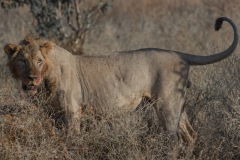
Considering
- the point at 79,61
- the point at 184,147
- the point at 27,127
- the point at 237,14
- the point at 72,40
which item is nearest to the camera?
the point at 27,127

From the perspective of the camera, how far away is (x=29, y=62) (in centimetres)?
686

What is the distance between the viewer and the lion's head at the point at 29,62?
22.5 feet

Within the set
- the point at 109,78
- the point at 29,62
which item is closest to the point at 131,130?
the point at 109,78

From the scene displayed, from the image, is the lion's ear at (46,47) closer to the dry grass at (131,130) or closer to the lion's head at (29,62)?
the lion's head at (29,62)

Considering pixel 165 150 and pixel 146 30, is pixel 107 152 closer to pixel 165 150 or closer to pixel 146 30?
pixel 165 150

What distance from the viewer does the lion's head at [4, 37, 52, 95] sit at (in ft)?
22.5

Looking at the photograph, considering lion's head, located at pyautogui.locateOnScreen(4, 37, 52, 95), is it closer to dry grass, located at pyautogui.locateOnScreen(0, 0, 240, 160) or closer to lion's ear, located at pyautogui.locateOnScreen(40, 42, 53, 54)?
lion's ear, located at pyautogui.locateOnScreen(40, 42, 53, 54)

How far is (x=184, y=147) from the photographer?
274 inches

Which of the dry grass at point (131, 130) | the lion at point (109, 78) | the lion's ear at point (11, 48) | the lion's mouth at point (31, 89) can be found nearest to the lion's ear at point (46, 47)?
the lion at point (109, 78)

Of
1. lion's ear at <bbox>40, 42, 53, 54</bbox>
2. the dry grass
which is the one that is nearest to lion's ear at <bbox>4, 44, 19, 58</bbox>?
lion's ear at <bbox>40, 42, 53, 54</bbox>

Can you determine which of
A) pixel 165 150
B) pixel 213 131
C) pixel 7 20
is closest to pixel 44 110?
pixel 165 150

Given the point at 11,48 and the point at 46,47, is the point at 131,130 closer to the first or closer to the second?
the point at 46,47

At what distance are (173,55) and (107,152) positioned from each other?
1.28 m

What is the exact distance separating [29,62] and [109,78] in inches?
37.8
